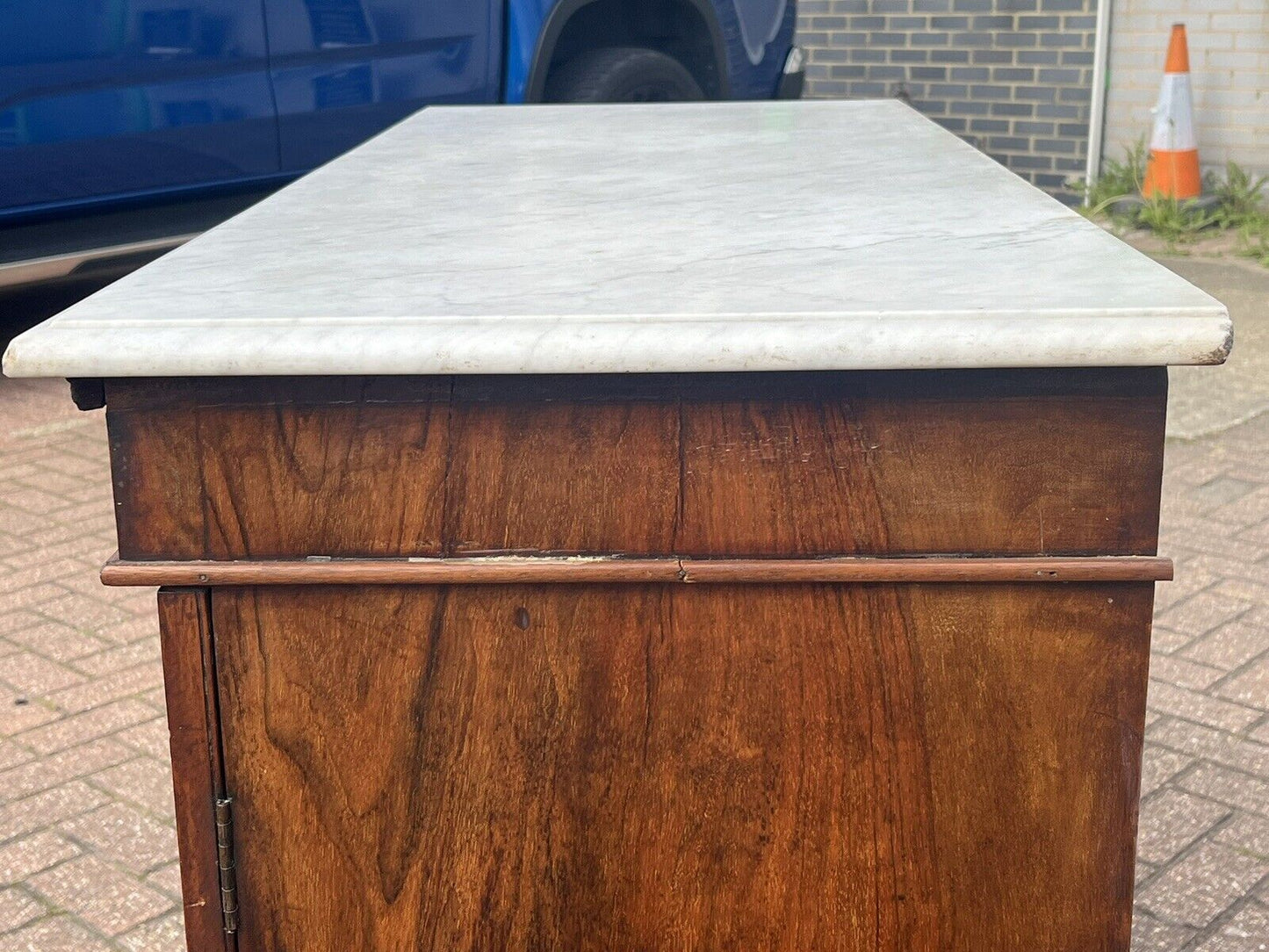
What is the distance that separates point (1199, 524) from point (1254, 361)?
1.54 metres

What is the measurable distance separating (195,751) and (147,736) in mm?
1555

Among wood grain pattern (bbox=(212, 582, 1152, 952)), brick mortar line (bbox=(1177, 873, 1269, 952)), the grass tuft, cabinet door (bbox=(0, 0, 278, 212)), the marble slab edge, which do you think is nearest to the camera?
the marble slab edge

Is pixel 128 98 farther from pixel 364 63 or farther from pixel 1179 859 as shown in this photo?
pixel 1179 859

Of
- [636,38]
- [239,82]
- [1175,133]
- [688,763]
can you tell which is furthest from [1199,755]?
[1175,133]

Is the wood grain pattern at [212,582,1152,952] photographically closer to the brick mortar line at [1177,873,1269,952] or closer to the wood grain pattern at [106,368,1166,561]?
the wood grain pattern at [106,368,1166,561]

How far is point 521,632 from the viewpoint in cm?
116

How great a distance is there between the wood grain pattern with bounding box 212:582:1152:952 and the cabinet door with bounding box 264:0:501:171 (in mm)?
3593

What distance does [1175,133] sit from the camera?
6.96 meters

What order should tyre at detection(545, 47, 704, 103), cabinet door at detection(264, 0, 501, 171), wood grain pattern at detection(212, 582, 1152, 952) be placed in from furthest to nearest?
tyre at detection(545, 47, 704, 103) → cabinet door at detection(264, 0, 501, 171) → wood grain pattern at detection(212, 582, 1152, 952)

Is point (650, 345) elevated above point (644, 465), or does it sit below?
→ above

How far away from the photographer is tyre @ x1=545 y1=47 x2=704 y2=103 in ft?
15.5

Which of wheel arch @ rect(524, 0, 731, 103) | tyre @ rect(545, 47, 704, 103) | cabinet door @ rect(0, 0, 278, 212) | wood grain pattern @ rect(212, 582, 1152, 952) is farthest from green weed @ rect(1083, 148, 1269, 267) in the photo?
wood grain pattern @ rect(212, 582, 1152, 952)

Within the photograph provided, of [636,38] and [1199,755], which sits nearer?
[1199,755]

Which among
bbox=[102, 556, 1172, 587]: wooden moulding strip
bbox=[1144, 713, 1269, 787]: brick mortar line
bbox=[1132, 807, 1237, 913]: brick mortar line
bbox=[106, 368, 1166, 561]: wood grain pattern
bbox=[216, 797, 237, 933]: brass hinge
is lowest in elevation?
bbox=[1132, 807, 1237, 913]: brick mortar line
